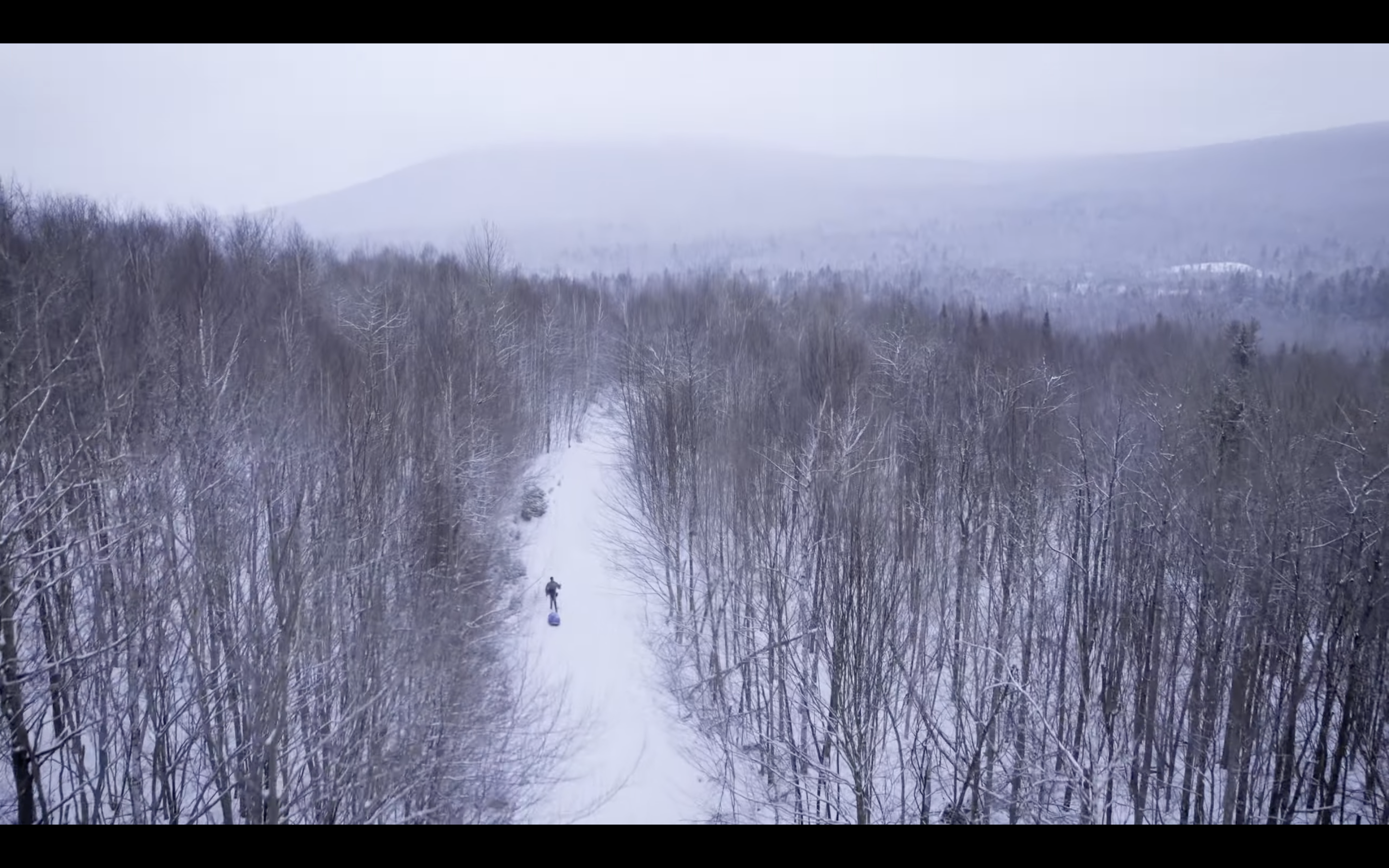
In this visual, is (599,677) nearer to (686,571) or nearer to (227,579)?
(686,571)

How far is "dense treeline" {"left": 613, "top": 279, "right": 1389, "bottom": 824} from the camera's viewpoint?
353 inches

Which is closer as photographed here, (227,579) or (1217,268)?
(227,579)

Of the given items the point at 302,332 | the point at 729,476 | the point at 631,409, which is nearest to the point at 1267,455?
the point at 729,476

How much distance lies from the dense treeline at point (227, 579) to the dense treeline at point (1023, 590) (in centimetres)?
443

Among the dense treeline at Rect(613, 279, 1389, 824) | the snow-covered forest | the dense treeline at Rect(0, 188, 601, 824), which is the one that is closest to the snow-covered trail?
the snow-covered forest

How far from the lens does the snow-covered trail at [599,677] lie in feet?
34.1

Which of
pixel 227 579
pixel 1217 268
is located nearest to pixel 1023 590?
pixel 227 579

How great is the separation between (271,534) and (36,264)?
9.34m

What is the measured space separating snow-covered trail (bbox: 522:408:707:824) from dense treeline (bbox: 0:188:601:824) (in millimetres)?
1038

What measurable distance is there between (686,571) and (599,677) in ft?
12.3

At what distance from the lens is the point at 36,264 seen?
11641 millimetres

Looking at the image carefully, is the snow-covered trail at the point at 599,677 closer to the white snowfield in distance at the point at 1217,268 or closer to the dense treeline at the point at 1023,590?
the dense treeline at the point at 1023,590

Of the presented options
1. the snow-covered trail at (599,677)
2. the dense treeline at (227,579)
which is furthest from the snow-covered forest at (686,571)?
the snow-covered trail at (599,677)

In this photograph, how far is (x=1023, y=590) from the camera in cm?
1322
